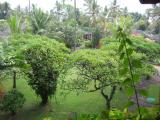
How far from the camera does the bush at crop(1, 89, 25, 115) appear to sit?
10.6m

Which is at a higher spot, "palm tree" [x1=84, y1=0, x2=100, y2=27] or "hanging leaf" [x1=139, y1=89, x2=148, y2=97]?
A: "palm tree" [x1=84, y1=0, x2=100, y2=27]

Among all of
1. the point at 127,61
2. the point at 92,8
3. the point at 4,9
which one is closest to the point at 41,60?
the point at 127,61

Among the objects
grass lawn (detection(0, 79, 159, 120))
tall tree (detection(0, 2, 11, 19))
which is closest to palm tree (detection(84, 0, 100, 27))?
tall tree (detection(0, 2, 11, 19))

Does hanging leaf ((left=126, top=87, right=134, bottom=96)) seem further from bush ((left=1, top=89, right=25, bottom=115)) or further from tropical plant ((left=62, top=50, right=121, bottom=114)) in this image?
bush ((left=1, top=89, right=25, bottom=115))

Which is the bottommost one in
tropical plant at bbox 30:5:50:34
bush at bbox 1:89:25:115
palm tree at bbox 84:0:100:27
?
bush at bbox 1:89:25:115

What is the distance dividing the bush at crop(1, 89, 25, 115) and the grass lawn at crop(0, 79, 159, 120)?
21.7 inches

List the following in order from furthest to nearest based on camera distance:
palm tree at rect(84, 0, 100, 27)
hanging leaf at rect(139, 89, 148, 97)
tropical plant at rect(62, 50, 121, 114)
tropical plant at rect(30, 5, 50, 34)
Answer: palm tree at rect(84, 0, 100, 27) < tropical plant at rect(30, 5, 50, 34) < tropical plant at rect(62, 50, 121, 114) < hanging leaf at rect(139, 89, 148, 97)

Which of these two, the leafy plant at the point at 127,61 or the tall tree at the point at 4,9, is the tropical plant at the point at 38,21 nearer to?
the tall tree at the point at 4,9

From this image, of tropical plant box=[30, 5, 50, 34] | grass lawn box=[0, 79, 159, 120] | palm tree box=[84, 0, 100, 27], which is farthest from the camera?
palm tree box=[84, 0, 100, 27]

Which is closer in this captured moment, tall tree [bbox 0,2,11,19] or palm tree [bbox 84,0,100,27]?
palm tree [bbox 84,0,100,27]

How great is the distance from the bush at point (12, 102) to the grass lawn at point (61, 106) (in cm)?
55

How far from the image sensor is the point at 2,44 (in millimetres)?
10281

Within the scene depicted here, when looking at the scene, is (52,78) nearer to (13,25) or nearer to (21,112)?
(21,112)

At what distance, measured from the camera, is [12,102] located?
10.7 m
